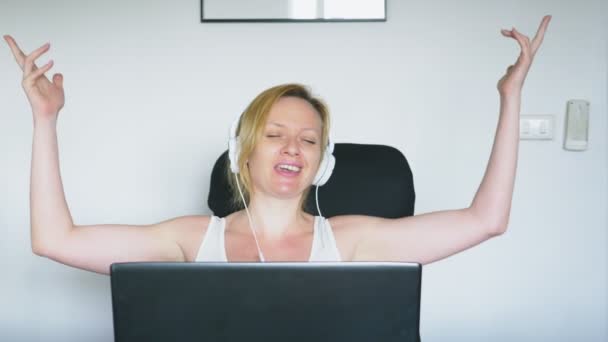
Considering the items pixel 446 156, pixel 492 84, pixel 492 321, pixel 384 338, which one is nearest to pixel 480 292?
pixel 492 321

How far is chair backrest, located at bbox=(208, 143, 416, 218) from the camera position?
4.91 ft

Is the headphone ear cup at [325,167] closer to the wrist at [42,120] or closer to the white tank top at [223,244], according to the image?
the white tank top at [223,244]

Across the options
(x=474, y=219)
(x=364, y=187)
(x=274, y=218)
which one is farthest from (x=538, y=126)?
(x=274, y=218)

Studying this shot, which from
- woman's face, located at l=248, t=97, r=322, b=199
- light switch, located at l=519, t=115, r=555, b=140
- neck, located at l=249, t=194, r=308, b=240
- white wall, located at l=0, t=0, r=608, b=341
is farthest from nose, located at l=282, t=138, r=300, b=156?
light switch, located at l=519, t=115, r=555, b=140

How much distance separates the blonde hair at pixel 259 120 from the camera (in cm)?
135

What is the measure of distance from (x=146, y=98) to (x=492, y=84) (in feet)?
3.70

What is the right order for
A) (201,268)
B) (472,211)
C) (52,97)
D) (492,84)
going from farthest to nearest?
(492,84)
(472,211)
(52,97)
(201,268)

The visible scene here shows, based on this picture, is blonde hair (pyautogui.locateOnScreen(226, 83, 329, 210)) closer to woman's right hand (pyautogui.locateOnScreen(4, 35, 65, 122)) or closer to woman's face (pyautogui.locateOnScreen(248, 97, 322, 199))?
woman's face (pyautogui.locateOnScreen(248, 97, 322, 199))

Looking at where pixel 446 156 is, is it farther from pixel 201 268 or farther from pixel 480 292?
pixel 201 268

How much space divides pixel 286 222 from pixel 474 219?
15.8 inches

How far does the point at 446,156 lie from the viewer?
214 cm

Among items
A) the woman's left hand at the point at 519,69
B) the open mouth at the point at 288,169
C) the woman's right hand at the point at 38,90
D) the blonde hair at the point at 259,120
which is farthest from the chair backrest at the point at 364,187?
the woman's right hand at the point at 38,90

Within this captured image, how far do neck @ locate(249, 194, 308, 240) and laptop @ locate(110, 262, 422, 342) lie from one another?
66cm

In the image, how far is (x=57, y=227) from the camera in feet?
3.74
